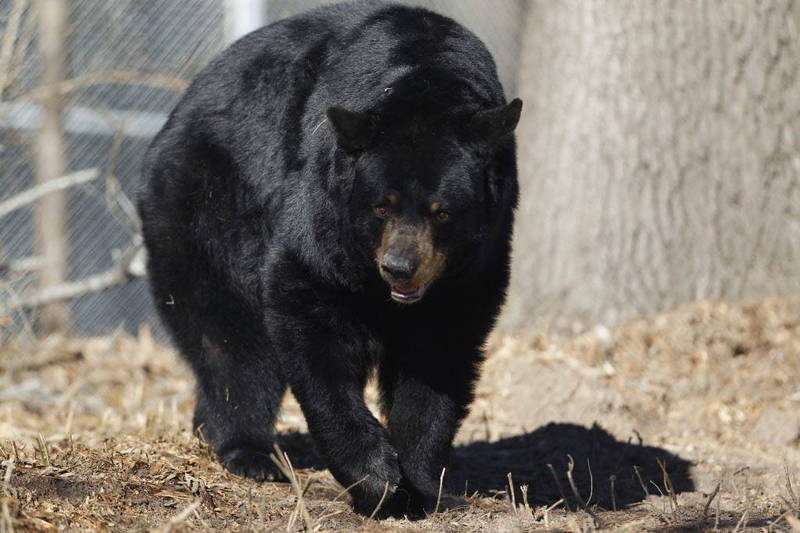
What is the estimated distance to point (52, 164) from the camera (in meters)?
8.24

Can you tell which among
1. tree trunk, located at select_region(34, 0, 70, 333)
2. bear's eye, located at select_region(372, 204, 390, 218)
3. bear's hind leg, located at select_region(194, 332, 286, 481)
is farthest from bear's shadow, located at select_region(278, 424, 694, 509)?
tree trunk, located at select_region(34, 0, 70, 333)

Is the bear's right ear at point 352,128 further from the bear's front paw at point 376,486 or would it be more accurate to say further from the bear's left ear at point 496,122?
the bear's front paw at point 376,486

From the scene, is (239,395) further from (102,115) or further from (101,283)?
(102,115)

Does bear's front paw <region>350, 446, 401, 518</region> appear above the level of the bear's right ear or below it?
below

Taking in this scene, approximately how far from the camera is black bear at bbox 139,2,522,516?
380cm

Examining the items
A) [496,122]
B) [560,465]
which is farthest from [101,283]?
[496,122]

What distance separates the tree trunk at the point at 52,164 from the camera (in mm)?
7984

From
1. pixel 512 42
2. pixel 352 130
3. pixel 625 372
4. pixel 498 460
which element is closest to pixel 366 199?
pixel 352 130

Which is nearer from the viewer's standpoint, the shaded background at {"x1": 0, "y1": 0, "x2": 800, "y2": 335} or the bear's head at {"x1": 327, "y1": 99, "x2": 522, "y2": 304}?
the bear's head at {"x1": 327, "y1": 99, "x2": 522, "y2": 304}

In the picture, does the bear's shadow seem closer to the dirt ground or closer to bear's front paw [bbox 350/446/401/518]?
the dirt ground

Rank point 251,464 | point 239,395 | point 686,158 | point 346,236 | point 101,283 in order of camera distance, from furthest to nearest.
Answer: point 101,283
point 686,158
point 239,395
point 251,464
point 346,236

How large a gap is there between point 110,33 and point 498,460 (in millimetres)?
5111

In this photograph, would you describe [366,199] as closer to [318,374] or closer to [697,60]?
[318,374]

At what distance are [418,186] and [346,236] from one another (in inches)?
15.4
